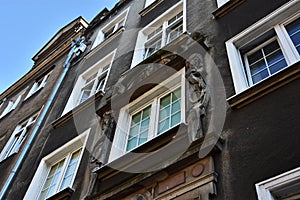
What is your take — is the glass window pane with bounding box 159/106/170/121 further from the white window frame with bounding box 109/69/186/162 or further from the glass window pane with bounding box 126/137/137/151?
the glass window pane with bounding box 126/137/137/151

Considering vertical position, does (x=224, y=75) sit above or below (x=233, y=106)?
above

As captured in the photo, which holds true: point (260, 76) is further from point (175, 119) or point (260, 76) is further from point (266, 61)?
point (175, 119)

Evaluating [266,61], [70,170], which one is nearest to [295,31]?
[266,61]

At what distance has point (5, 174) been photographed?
32.7 ft

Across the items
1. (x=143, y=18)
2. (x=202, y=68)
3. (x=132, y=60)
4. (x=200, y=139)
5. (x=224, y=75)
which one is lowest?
(x=200, y=139)

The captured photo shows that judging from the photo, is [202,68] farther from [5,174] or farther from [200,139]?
[5,174]

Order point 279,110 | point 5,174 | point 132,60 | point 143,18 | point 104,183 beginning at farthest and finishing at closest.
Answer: point 143,18
point 5,174
point 132,60
point 104,183
point 279,110

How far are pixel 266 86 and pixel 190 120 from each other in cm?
124

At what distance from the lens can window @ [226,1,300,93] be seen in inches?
212

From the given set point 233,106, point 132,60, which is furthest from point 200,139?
point 132,60

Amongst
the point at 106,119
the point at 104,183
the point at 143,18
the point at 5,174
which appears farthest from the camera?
the point at 143,18

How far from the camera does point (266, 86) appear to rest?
4.82 m

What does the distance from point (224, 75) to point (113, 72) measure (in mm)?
4631

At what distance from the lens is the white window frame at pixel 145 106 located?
255 inches
